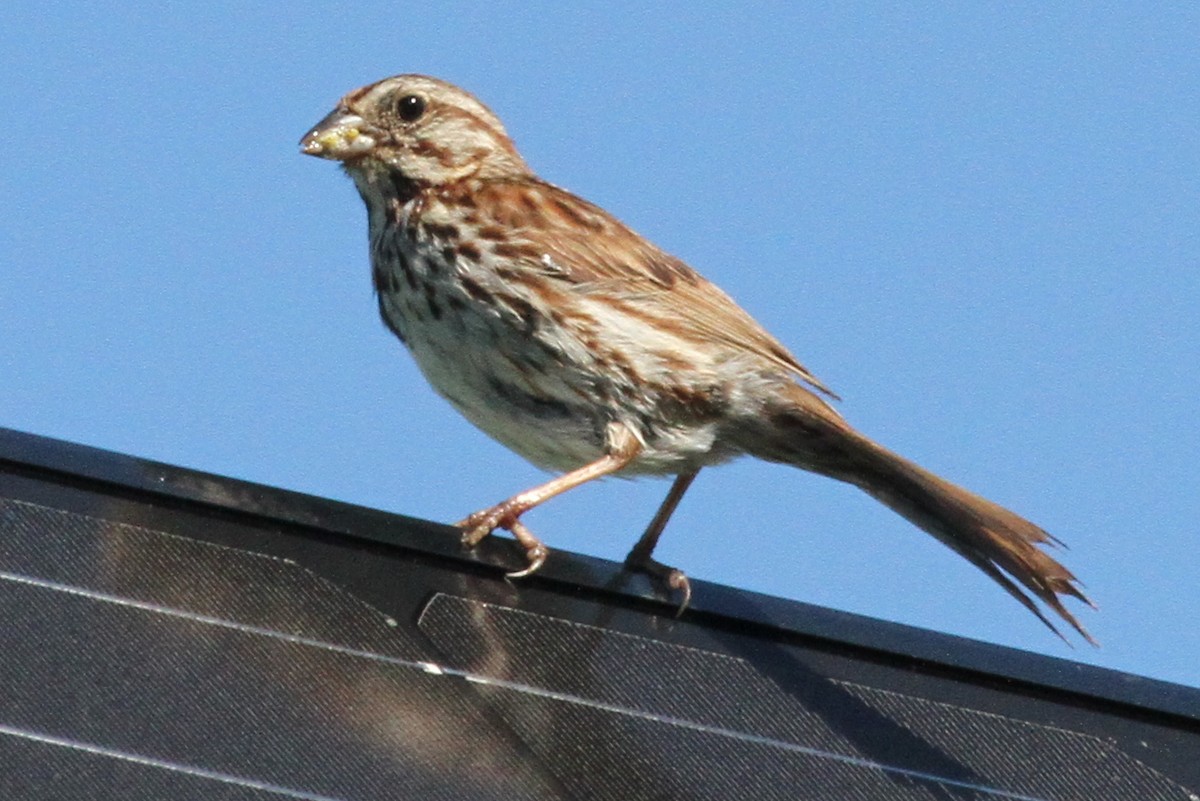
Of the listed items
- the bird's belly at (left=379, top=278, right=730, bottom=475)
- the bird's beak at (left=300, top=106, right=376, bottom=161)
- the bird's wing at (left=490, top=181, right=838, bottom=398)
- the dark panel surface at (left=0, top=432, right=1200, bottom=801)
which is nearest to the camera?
the dark panel surface at (left=0, top=432, right=1200, bottom=801)

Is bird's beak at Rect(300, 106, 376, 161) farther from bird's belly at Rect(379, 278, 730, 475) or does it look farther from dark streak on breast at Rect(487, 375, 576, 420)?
dark streak on breast at Rect(487, 375, 576, 420)

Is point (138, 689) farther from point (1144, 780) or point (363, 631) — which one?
point (1144, 780)

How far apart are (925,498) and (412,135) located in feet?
6.14

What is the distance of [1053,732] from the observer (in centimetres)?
343

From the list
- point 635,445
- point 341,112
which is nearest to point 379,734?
point 635,445

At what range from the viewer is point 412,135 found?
5.53 m

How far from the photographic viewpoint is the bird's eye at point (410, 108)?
18.2 feet

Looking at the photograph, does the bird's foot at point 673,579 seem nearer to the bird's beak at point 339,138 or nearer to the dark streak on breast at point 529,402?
the dark streak on breast at point 529,402

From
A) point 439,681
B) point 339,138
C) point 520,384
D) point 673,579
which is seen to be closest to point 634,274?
point 520,384

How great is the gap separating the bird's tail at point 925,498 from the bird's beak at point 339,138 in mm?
1340

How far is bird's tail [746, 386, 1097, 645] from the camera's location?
4.04 metres

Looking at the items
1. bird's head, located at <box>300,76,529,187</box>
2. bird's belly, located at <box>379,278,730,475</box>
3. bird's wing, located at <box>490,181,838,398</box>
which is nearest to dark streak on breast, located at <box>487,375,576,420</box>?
bird's belly, located at <box>379,278,730,475</box>

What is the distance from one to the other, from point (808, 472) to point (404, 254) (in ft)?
3.92

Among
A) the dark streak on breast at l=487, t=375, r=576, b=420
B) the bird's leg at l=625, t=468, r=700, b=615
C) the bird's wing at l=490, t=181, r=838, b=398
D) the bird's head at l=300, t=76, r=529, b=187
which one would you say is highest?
the bird's head at l=300, t=76, r=529, b=187
